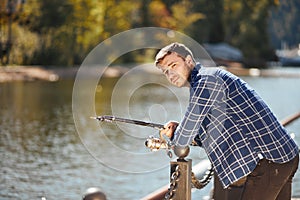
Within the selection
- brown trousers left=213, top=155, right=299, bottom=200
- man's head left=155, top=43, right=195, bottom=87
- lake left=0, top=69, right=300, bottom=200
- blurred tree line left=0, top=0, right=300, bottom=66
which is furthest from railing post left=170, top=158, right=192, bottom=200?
blurred tree line left=0, top=0, right=300, bottom=66

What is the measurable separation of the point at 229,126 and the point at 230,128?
1cm

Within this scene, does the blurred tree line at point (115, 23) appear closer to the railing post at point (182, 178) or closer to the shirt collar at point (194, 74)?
the railing post at point (182, 178)

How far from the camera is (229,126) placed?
3.73m

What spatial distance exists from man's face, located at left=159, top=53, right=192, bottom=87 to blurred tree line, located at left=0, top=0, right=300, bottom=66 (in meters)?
30.4

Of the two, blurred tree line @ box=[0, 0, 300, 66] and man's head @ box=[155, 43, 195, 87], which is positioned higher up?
blurred tree line @ box=[0, 0, 300, 66]

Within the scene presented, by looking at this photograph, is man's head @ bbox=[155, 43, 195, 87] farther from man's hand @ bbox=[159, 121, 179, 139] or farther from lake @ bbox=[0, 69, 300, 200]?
lake @ bbox=[0, 69, 300, 200]

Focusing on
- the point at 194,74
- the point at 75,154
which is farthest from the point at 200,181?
the point at 75,154

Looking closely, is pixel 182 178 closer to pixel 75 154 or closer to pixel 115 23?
pixel 75 154

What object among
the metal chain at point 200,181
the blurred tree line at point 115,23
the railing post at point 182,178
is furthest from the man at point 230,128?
the blurred tree line at point 115,23

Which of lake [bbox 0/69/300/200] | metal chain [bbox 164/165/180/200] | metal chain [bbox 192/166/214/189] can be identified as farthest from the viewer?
lake [bbox 0/69/300/200]

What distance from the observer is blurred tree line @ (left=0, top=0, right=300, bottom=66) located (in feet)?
119

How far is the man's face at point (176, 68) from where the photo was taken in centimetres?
370

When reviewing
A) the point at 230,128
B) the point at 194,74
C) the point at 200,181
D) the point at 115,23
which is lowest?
the point at 200,181

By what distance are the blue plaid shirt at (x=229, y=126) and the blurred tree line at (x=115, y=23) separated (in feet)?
100.0
